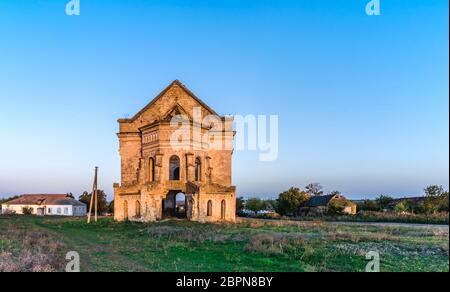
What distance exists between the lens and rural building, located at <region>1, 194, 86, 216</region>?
7019 centimetres

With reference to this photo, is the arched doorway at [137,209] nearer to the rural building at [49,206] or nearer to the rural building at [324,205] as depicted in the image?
the rural building at [324,205]

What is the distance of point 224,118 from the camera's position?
36406mm

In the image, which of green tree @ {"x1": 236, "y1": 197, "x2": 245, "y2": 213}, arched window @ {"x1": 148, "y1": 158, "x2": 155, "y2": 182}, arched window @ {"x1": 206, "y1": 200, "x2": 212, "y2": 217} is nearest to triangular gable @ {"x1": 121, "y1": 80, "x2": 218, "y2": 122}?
arched window @ {"x1": 148, "y1": 158, "x2": 155, "y2": 182}

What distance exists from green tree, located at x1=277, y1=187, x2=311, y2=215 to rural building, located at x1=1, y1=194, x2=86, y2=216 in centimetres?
3802

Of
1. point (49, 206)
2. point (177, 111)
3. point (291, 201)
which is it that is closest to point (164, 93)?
point (177, 111)

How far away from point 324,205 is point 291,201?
3891mm

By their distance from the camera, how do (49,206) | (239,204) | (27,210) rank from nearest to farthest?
(239,204) < (27,210) < (49,206)

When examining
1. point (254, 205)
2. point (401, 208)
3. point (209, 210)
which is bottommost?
point (254, 205)

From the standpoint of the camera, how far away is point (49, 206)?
235 feet

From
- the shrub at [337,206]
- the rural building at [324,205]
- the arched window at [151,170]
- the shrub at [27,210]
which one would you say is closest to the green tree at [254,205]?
the rural building at [324,205]

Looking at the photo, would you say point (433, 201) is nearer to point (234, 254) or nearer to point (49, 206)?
point (234, 254)

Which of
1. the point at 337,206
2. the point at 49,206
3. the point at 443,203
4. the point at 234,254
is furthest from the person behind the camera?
the point at 49,206

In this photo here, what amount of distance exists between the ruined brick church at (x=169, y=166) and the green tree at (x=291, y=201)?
14589mm
